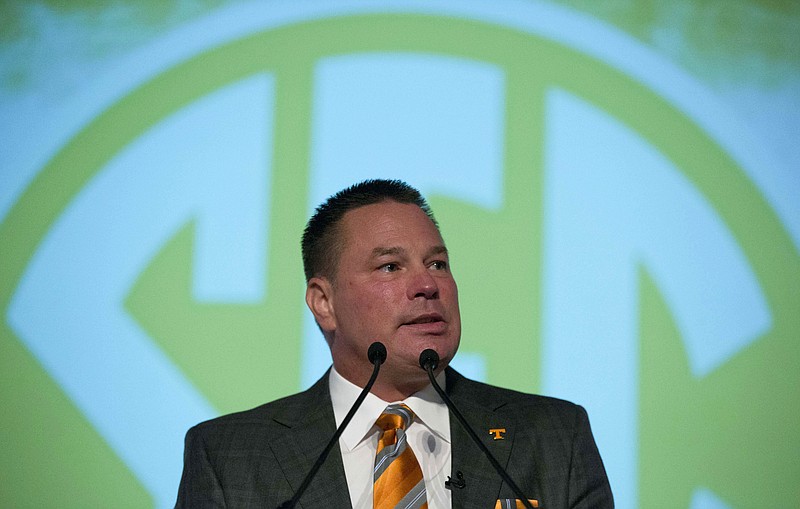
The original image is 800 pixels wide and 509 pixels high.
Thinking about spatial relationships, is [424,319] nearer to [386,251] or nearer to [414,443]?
[386,251]

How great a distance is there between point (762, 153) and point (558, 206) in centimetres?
82

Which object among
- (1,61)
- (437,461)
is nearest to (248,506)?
(437,461)

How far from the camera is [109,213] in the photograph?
12.4 ft

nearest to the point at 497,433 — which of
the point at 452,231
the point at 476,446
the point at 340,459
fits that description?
the point at 476,446

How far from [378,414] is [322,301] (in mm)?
398

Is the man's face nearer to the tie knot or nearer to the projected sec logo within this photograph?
the tie knot

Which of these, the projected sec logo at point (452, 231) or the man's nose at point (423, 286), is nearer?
the man's nose at point (423, 286)

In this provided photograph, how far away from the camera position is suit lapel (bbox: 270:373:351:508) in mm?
2516

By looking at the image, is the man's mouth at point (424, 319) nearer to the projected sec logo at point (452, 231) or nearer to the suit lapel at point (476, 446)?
the suit lapel at point (476, 446)

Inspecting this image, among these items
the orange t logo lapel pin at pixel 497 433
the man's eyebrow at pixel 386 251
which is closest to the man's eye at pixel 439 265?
the man's eyebrow at pixel 386 251

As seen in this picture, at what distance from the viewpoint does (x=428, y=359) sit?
2.42 meters

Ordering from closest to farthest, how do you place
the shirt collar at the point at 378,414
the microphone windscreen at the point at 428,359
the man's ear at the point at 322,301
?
1. the microphone windscreen at the point at 428,359
2. the shirt collar at the point at 378,414
3. the man's ear at the point at 322,301

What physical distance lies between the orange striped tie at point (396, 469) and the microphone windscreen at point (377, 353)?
9.7 inches

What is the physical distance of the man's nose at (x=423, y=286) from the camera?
2.57 meters
